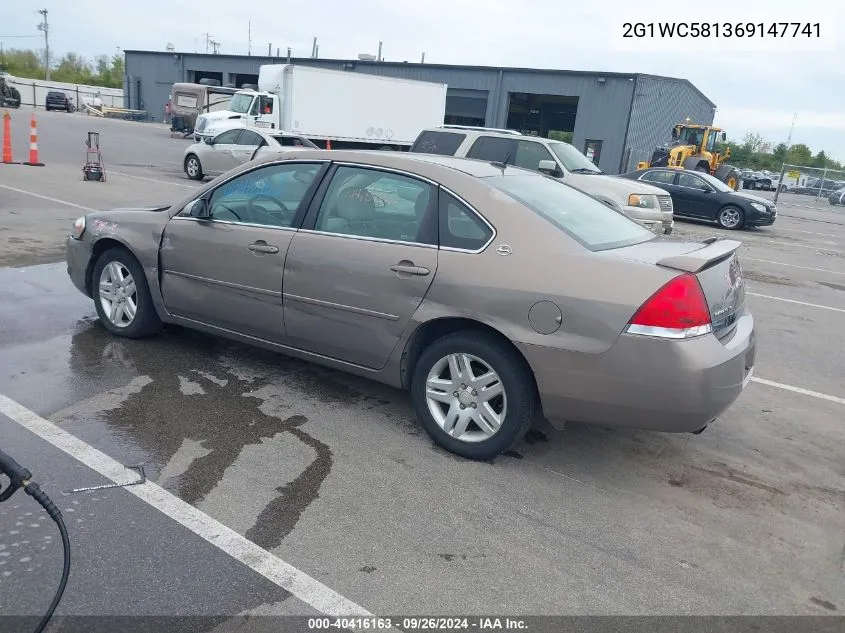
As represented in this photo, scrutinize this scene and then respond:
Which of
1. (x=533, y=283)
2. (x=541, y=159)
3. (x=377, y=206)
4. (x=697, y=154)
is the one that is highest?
(x=697, y=154)

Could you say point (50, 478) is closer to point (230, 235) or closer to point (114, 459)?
point (114, 459)

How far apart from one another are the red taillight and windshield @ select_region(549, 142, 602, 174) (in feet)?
32.2

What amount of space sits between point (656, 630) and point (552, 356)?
1.35m

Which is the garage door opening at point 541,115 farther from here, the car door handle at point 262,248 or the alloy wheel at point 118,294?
the car door handle at point 262,248

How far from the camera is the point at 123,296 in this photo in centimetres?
540

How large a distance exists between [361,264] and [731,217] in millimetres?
17160

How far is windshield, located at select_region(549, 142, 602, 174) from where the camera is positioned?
1309 centimetres

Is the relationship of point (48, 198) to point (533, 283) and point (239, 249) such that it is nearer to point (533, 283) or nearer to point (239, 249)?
point (239, 249)

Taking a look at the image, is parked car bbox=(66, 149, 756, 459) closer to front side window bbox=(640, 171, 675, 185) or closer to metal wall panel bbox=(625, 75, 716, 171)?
front side window bbox=(640, 171, 675, 185)

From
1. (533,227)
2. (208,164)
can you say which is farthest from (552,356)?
(208,164)

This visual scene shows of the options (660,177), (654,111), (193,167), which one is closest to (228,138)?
(193,167)

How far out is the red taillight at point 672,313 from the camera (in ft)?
11.3

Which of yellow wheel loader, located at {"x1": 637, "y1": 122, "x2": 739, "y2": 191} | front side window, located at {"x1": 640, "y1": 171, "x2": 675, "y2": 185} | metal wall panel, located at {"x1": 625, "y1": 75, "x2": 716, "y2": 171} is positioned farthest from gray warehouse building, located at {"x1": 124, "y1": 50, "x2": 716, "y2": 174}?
front side window, located at {"x1": 640, "y1": 171, "x2": 675, "y2": 185}

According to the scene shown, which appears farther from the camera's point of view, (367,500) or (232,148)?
(232,148)
